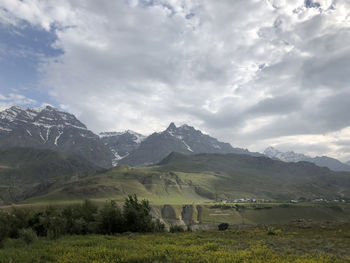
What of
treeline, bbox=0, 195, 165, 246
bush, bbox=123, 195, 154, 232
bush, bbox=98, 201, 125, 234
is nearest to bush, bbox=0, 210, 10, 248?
treeline, bbox=0, 195, 165, 246

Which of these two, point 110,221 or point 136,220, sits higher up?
point 110,221

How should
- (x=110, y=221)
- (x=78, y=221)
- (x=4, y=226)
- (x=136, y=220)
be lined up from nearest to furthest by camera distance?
(x=4, y=226), (x=78, y=221), (x=110, y=221), (x=136, y=220)

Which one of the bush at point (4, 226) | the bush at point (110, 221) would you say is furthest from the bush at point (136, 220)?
the bush at point (4, 226)

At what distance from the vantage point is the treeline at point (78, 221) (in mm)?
31427

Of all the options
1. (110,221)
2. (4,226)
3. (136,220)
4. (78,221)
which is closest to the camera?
(4,226)

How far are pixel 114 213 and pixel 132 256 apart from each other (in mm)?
22973

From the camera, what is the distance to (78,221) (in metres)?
35.8

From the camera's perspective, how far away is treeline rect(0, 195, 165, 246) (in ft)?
103

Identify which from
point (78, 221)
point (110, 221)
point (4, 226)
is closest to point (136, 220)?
point (110, 221)

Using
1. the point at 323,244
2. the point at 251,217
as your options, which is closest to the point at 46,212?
the point at 323,244

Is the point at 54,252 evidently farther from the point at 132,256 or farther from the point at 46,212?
the point at 46,212

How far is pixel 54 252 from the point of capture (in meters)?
19.8

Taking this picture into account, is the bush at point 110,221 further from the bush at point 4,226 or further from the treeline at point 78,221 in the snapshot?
the bush at point 4,226

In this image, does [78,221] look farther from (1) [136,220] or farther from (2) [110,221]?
(1) [136,220]
